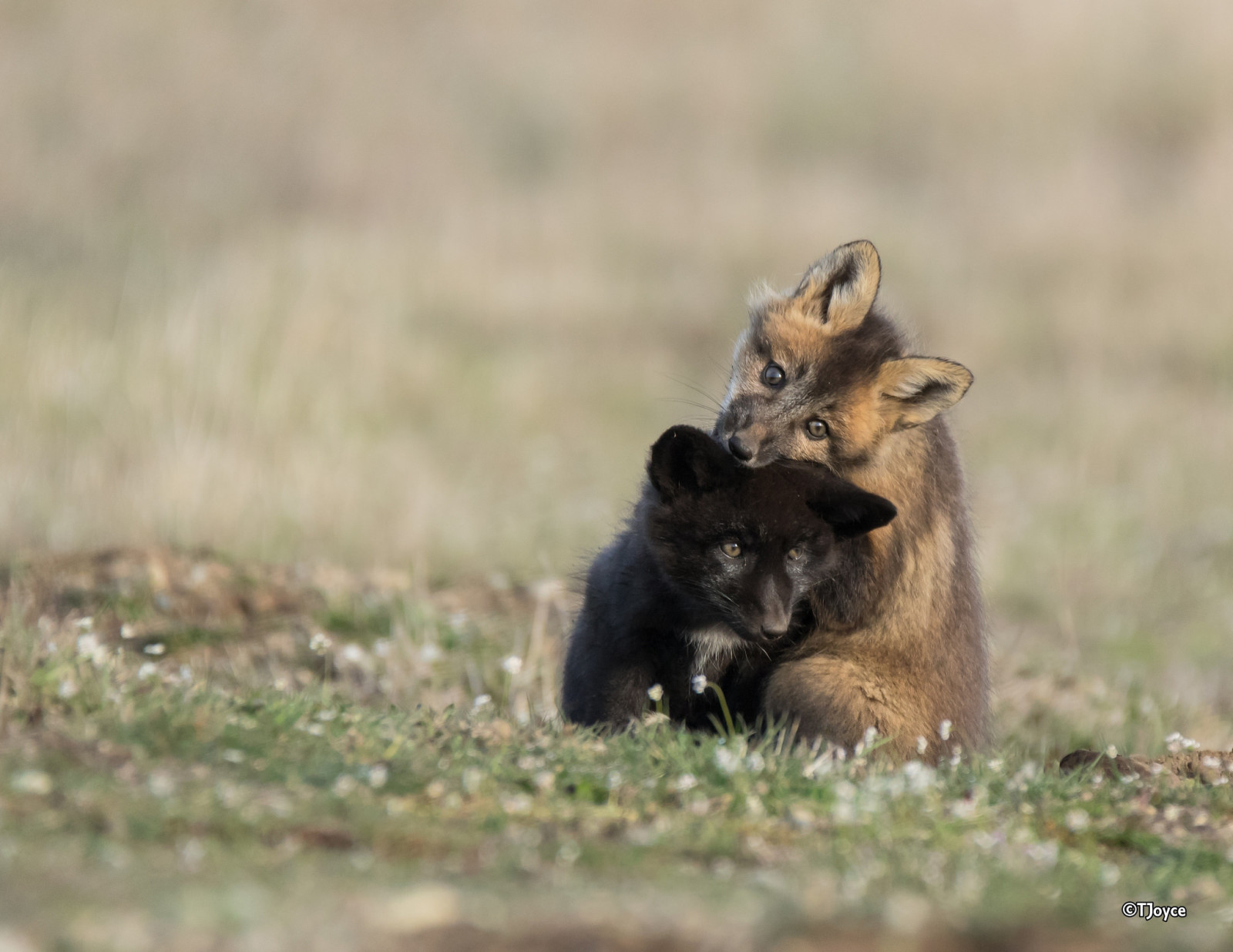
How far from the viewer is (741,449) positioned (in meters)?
5.91

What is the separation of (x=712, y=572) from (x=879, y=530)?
784 mm

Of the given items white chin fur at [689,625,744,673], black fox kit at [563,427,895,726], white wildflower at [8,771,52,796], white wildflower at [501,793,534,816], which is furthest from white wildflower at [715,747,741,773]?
white wildflower at [8,771,52,796]

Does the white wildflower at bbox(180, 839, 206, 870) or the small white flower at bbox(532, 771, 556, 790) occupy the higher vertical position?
the white wildflower at bbox(180, 839, 206, 870)

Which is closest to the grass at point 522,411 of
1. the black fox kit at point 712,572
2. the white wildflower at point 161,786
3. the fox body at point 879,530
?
the white wildflower at point 161,786

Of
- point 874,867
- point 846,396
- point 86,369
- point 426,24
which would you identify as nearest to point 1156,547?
point 846,396

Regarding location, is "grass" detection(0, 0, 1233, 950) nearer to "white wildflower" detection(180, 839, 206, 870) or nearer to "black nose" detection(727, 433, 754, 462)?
"white wildflower" detection(180, 839, 206, 870)

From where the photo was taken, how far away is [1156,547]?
14.2m

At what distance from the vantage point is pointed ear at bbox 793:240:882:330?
6547 mm

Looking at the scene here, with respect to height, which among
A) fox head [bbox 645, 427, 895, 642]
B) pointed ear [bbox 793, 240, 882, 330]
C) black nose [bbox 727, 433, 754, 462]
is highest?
pointed ear [bbox 793, 240, 882, 330]

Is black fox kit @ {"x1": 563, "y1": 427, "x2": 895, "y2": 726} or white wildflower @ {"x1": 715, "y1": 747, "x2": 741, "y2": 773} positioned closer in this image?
white wildflower @ {"x1": 715, "y1": 747, "x2": 741, "y2": 773}

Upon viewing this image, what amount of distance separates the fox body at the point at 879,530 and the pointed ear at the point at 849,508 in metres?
0.21

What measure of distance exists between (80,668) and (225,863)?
5.96 feet

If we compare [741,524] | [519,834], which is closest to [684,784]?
[519,834]

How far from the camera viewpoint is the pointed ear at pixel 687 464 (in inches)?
224
